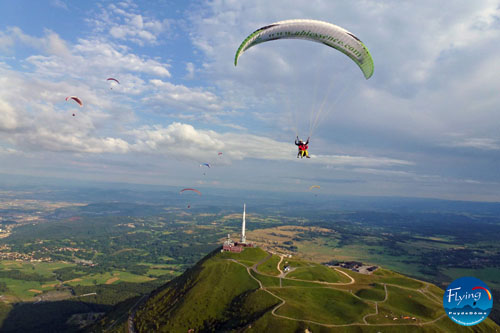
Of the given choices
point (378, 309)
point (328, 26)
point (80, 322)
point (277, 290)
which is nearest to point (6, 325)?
point (80, 322)

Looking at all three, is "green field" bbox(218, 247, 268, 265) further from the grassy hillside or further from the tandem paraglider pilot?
the tandem paraglider pilot

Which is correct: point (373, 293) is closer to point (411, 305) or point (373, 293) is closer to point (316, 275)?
point (411, 305)

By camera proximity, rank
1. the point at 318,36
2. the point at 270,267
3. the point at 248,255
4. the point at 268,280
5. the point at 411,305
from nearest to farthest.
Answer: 1. the point at 318,36
2. the point at 411,305
3. the point at 268,280
4. the point at 270,267
5. the point at 248,255

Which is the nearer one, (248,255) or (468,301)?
(468,301)

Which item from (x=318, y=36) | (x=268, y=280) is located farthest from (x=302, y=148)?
(x=268, y=280)

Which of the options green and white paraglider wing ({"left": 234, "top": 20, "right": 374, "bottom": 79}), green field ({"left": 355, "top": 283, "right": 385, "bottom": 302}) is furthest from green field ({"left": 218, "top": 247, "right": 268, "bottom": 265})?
green and white paraglider wing ({"left": 234, "top": 20, "right": 374, "bottom": 79})

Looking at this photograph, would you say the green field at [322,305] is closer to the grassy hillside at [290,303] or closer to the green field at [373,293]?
the grassy hillside at [290,303]
